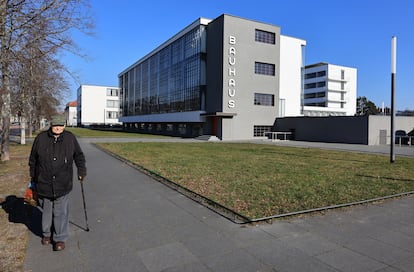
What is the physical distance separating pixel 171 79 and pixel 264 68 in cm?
1812

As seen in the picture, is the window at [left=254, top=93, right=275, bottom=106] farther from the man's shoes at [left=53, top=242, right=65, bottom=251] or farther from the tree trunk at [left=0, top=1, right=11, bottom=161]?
the man's shoes at [left=53, top=242, right=65, bottom=251]

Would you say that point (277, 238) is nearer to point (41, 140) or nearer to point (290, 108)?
point (41, 140)

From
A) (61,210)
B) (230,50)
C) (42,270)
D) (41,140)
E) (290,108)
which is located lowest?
(42,270)

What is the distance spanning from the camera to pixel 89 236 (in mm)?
4738

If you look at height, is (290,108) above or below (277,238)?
above

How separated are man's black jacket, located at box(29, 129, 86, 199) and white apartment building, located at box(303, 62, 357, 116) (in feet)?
313

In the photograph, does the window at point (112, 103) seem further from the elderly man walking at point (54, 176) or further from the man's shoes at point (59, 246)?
the man's shoes at point (59, 246)

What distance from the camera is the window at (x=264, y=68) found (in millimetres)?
40144

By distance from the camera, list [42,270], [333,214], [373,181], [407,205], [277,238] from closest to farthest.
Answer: [42,270] → [277,238] → [333,214] → [407,205] → [373,181]

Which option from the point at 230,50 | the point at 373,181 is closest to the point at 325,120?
the point at 230,50

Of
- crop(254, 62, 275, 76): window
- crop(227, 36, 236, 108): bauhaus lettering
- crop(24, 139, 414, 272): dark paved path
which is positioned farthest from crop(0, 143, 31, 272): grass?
crop(254, 62, 275, 76): window

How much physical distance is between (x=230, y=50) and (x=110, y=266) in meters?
36.4

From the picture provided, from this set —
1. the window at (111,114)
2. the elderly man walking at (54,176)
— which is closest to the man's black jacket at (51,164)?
the elderly man walking at (54,176)

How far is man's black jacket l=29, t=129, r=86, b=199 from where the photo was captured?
427 centimetres
